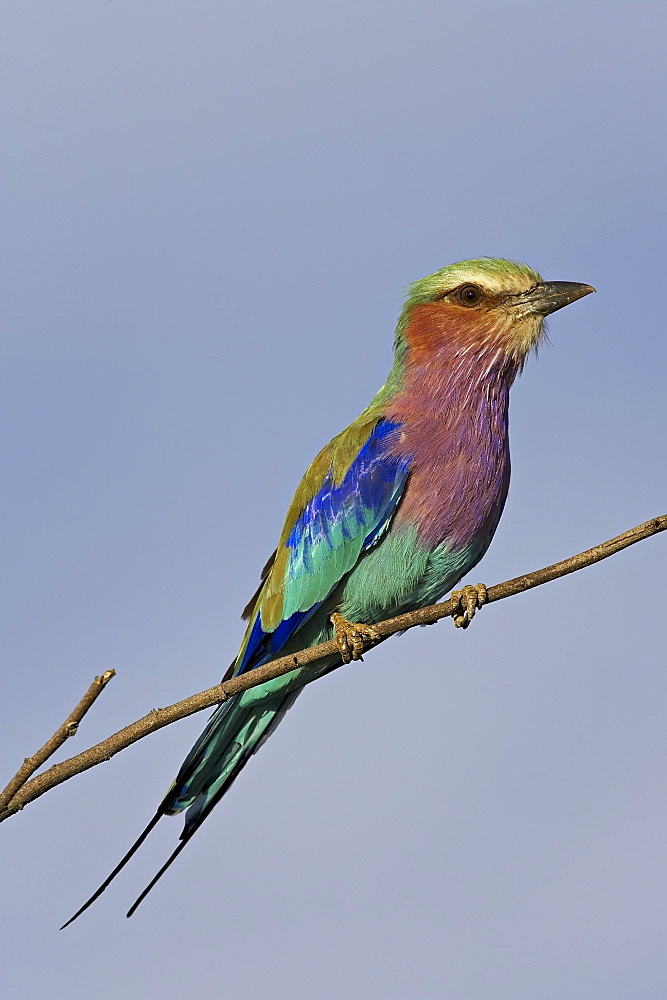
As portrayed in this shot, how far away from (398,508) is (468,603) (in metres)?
0.75

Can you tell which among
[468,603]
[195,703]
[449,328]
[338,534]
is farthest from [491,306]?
[195,703]

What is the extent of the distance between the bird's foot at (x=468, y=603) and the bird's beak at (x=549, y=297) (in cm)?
183

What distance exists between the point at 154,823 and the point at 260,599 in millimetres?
1353

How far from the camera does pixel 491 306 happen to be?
6895 mm

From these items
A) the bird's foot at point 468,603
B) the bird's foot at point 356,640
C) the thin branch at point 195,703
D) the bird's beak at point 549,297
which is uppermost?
the bird's beak at point 549,297

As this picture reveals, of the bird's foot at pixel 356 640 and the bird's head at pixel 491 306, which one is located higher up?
the bird's head at pixel 491 306

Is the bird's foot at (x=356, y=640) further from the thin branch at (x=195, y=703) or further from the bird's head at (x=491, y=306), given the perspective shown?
the bird's head at (x=491, y=306)

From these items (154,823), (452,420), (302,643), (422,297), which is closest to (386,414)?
(452,420)

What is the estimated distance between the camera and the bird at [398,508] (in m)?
6.20

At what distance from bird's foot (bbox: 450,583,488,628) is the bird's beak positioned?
183cm

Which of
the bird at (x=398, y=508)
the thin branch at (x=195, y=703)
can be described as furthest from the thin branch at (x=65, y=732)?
the bird at (x=398, y=508)

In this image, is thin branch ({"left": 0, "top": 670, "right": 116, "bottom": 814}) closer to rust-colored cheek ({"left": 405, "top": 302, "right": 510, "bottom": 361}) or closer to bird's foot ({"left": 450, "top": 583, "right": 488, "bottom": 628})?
bird's foot ({"left": 450, "top": 583, "right": 488, "bottom": 628})

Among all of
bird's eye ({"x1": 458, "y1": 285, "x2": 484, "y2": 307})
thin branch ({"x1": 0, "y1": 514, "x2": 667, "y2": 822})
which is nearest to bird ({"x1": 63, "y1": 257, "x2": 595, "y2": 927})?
bird's eye ({"x1": 458, "y1": 285, "x2": 484, "y2": 307})

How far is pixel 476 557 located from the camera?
21.1 ft
